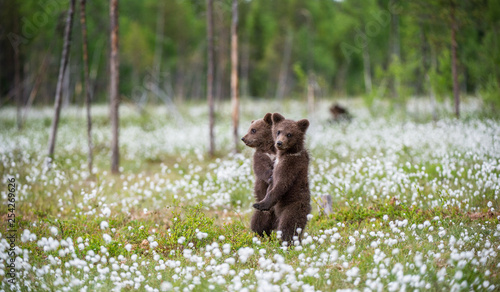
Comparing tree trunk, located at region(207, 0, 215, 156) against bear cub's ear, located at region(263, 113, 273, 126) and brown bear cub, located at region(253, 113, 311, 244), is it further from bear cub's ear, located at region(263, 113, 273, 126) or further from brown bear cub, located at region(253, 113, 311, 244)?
brown bear cub, located at region(253, 113, 311, 244)

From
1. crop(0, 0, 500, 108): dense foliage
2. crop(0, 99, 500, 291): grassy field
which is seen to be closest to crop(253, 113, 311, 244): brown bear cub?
crop(0, 99, 500, 291): grassy field

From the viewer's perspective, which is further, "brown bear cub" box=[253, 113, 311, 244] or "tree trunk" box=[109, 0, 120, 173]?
"tree trunk" box=[109, 0, 120, 173]

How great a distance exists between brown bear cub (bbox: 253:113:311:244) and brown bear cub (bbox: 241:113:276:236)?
0.24 m

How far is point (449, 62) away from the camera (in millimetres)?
17797

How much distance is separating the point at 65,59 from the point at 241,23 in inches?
1103

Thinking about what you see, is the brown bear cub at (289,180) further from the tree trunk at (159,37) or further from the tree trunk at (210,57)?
the tree trunk at (159,37)

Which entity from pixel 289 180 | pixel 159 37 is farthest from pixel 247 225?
pixel 159 37

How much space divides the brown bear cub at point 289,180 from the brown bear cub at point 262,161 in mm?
235

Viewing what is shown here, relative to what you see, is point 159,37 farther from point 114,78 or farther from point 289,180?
point 289,180

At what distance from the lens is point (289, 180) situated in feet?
17.3

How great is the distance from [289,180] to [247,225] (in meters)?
2.07

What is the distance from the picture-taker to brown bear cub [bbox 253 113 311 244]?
523cm

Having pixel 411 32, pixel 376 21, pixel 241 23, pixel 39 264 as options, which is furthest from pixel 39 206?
pixel 241 23

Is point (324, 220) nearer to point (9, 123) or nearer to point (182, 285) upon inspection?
point (182, 285)
